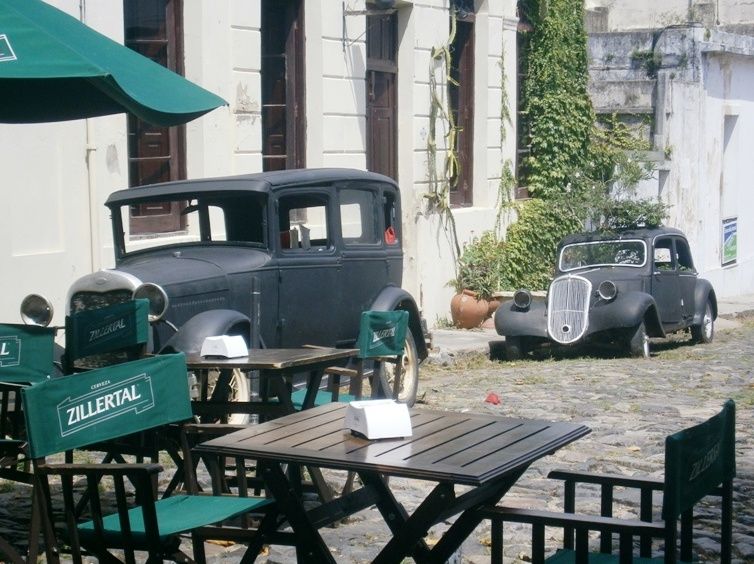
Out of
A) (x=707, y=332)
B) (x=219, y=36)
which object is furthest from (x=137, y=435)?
(x=707, y=332)

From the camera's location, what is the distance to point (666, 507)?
3.98 meters

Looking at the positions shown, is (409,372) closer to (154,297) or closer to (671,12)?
(154,297)

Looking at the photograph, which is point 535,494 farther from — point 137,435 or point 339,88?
point 339,88

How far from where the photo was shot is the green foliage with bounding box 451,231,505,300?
17.9 metres

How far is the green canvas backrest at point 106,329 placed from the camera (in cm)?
674

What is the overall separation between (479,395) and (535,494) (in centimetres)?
423

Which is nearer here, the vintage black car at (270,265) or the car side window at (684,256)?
the vintage black car at (270,265)

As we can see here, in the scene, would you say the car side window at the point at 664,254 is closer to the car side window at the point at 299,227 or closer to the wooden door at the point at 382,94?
the wooden door at the point at 382,94

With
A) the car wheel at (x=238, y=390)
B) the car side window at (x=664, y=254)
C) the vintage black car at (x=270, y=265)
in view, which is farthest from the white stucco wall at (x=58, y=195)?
the car side window at (x=664, y=254)

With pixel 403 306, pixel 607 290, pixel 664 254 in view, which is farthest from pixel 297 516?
pixel 664 254

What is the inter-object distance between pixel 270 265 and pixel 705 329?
890cm

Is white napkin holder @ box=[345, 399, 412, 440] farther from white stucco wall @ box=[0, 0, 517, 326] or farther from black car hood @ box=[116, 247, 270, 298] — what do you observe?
white stucco wall @ box=[0, 0, 517, 326]

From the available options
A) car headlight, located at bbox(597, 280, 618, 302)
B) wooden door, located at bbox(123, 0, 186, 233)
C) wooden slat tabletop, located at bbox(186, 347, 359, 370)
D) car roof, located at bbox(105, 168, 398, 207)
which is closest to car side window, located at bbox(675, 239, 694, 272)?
car headlight, located at bbox(597, 280, 618, 302)

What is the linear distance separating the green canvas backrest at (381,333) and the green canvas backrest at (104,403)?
196cm
